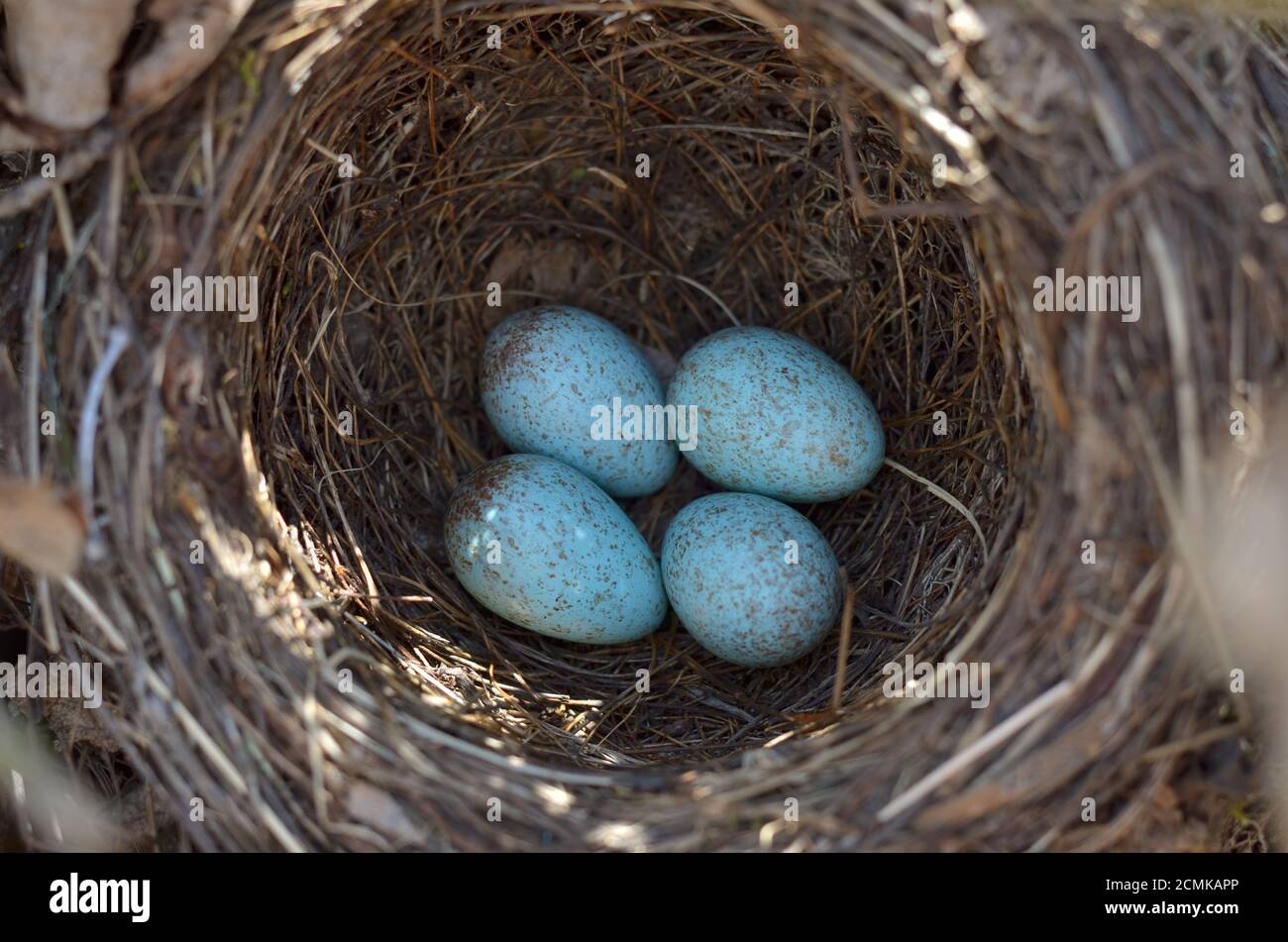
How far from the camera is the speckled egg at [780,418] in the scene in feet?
6.79

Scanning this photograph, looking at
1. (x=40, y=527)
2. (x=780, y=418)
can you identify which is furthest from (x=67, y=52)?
(x=780, y=418)

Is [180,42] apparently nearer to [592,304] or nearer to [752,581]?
[592,304]

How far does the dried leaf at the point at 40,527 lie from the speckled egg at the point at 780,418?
1.15 m

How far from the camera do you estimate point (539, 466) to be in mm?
2100

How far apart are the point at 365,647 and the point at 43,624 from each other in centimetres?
51

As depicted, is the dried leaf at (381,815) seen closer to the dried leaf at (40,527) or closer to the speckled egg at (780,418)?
the dried leaf at (40,527)

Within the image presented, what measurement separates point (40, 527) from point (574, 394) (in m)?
1.00

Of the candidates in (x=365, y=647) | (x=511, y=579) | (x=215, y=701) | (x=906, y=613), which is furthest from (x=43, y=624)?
(x=906, y=613)

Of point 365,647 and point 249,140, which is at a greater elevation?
point 249,140

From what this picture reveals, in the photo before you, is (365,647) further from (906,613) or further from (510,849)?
(906,613)

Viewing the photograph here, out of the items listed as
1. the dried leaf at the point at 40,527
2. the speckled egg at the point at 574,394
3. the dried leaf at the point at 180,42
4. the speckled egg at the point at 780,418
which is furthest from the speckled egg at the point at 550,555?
the dried leaf at the point at 180,42

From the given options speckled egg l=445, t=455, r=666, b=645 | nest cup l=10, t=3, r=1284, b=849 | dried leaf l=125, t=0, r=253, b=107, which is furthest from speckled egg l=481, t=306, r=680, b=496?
dried leaf l=125, t=0, r=253, b=107

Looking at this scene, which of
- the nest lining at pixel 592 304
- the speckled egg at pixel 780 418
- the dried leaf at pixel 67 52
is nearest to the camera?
the dried leaf at pixel 67 52

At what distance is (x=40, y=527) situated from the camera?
1.49 metres
